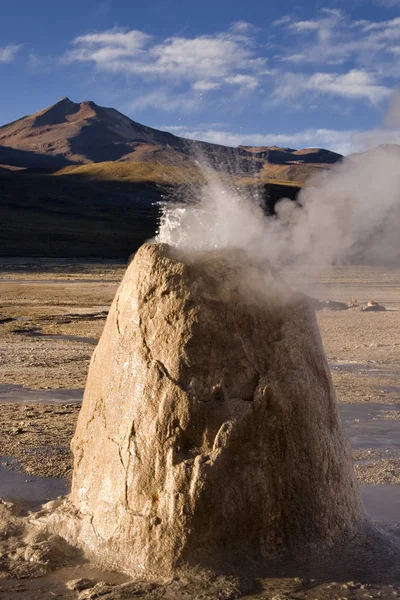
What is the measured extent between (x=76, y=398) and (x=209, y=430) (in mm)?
5917

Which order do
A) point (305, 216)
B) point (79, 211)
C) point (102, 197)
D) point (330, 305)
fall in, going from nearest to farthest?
point (305, 216) < point (330, 305) < point (79, 211) < point (102, 197)

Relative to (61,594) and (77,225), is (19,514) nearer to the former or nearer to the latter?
(61,594)

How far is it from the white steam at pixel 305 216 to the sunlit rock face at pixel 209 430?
33 cm

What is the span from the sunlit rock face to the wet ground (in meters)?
0.39

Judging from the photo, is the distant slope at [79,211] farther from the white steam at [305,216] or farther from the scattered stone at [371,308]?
the white steam at [305,216]

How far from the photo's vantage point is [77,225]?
84.9 meters

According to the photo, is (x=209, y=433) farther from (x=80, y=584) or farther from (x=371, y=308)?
(x=371, y=308)

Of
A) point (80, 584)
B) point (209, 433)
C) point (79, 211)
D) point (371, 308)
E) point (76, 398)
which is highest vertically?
point (79, 211)

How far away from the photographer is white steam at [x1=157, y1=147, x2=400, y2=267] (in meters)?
5.77

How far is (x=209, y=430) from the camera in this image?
16.5 ft

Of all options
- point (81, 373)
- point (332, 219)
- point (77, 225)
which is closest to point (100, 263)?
point (77, 225)

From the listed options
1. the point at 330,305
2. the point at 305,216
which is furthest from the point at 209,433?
the point at 330,305

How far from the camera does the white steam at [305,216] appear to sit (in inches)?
227

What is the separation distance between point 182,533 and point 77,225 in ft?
268
